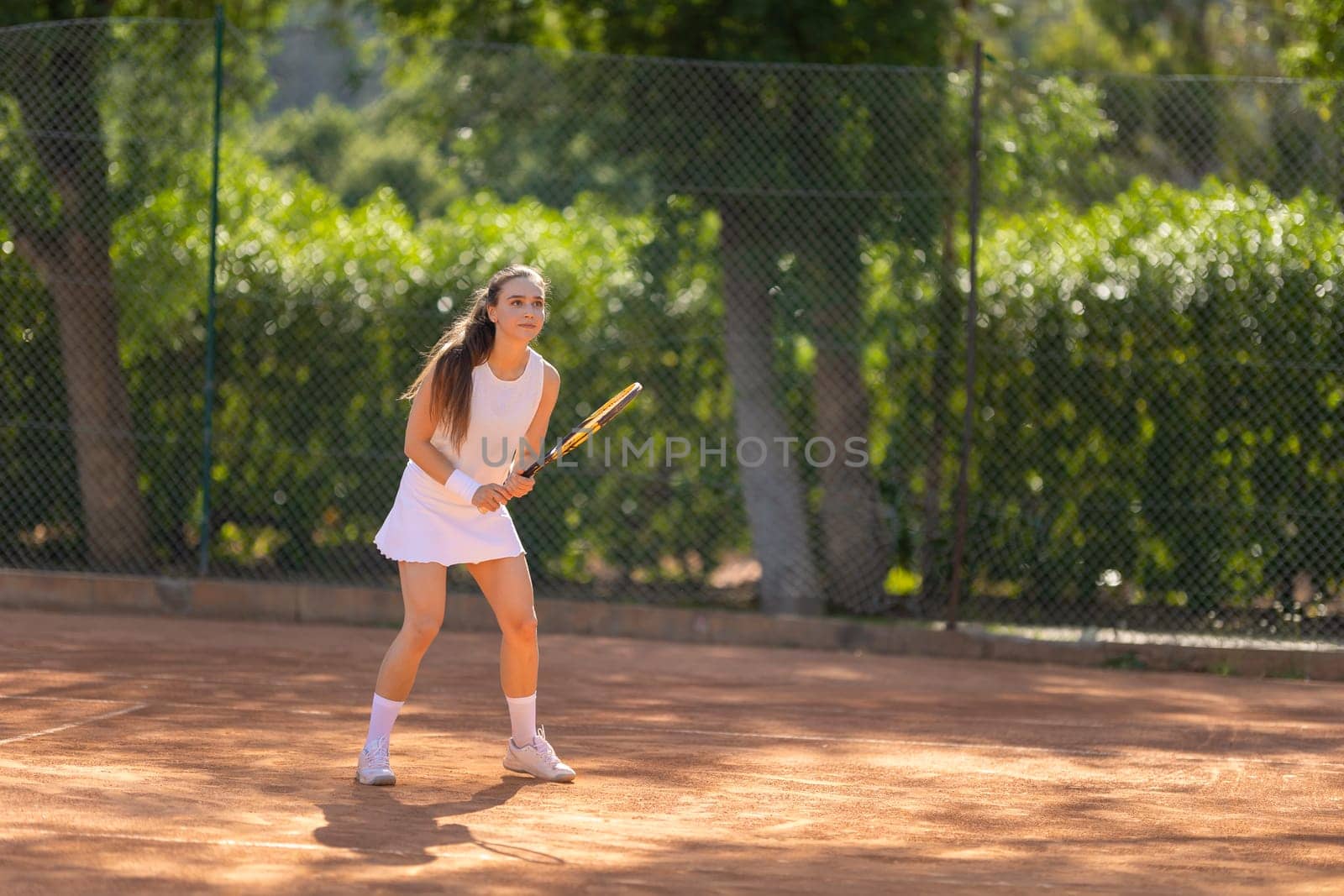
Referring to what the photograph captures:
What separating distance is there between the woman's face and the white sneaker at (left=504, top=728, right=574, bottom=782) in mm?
1347

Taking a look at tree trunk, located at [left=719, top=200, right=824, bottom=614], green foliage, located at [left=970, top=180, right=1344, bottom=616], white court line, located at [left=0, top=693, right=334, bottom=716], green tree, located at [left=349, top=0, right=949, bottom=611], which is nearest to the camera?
white court line, located at [left=0, top=693, right=334, bottom=716]

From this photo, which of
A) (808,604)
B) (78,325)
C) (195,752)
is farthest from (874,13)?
(195,752)

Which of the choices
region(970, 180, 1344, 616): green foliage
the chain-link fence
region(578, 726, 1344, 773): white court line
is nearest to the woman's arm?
region(578, 726, 1344, 773): white court line

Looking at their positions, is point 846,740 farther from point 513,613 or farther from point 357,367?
point 357,367

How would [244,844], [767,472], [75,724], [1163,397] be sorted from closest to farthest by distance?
1. [244,844]
2. [75,724]
3. [1163,397]
4. [767,472]

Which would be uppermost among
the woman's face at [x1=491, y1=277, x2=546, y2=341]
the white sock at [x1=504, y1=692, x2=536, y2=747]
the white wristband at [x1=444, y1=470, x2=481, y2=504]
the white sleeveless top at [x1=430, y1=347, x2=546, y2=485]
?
the woman's face at [x1=491, y1=277, x2=546, y2=341]

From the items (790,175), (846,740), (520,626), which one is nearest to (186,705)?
(520,626)

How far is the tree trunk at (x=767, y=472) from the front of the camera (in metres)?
8.90

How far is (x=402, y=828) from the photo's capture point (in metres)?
4.55

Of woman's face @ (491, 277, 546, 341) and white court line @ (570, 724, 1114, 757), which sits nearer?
woman's face @ (491, 277, 546, 341)

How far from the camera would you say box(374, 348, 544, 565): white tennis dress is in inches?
197

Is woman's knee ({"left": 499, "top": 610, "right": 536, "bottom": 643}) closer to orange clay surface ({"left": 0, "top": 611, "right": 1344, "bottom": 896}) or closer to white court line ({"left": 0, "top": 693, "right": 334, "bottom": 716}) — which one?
orange clay surface ({"left": 0, "top": 611, "right": 1344, "bottom": 896})

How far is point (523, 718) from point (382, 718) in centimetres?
46

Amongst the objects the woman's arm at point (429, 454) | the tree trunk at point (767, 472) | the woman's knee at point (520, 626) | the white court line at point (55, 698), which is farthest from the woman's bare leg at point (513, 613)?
the tree trunk at point (767, 472)
